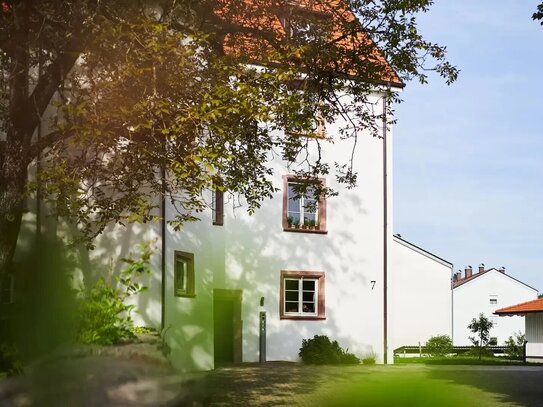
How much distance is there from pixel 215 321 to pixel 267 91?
16.1 metres

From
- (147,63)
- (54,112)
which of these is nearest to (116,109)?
(147,63)

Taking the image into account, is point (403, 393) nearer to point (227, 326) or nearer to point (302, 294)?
point (227, 326)

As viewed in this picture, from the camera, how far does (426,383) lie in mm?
1526

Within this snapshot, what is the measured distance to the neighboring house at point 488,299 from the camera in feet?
206

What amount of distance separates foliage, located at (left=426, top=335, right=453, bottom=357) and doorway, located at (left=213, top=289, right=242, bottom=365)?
20784 millimetres

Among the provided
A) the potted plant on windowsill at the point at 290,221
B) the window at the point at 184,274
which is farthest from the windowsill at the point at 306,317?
the window at the point at 184,274

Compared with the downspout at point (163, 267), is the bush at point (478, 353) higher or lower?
lower

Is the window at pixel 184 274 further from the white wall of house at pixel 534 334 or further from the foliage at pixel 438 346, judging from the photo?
the white wall of house at pixel 534 334

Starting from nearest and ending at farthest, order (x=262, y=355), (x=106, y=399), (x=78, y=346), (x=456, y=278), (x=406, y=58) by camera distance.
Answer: (x=78, y=346) < (x=106, y=399) < (x=406, y=58) < (x=262, y=355) < (x=456, y=278)

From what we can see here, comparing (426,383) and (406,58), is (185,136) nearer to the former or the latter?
(406,58)

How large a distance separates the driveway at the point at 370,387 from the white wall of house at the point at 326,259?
2.14m

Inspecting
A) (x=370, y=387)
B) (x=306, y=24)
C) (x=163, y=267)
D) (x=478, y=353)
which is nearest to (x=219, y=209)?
(x=163, y=267)

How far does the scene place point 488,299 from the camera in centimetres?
6556

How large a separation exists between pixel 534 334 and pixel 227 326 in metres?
25.2
